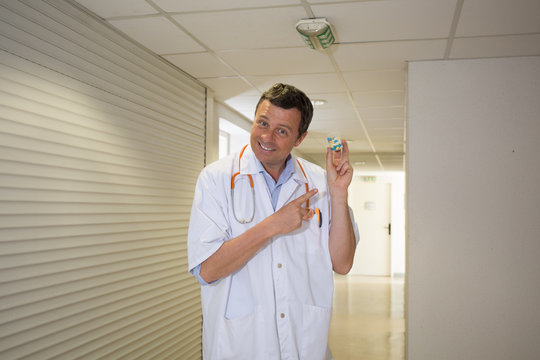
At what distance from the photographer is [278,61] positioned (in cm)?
327

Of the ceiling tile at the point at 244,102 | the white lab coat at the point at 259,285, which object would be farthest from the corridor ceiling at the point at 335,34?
the white lab coat at the point at 259,285

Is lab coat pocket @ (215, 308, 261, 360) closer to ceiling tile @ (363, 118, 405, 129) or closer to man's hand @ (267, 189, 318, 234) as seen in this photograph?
man's hand @ (267, 189, 318, 234)

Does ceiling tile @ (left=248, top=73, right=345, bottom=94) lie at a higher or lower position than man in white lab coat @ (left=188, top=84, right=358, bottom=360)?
higher

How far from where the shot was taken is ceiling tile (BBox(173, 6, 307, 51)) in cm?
244

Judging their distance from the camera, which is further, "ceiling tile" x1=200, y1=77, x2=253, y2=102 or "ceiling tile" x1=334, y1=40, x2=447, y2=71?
"ceiling tile" x1=200, y1=77, x2=253, y2=102

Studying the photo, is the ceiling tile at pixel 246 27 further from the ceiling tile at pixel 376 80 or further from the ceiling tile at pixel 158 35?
the ceiling tile at pixel 376 80

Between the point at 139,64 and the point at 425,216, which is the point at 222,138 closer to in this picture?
the point at 139,64

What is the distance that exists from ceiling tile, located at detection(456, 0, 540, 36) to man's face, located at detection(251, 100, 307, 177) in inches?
51.9

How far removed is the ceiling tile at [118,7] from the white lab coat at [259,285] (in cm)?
121

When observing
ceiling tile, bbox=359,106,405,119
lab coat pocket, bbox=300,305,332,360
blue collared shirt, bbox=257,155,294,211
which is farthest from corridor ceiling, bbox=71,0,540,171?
lab coat pocket, bbox=300,305,332,360

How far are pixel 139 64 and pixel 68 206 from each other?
116 centimetres

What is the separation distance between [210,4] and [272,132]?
3.48ft

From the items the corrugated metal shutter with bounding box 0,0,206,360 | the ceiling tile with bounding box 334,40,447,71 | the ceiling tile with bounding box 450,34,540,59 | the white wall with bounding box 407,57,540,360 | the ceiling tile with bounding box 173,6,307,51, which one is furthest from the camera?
the white wall with bounding box 407,57,540,360

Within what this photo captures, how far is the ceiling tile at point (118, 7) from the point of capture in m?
2.31
